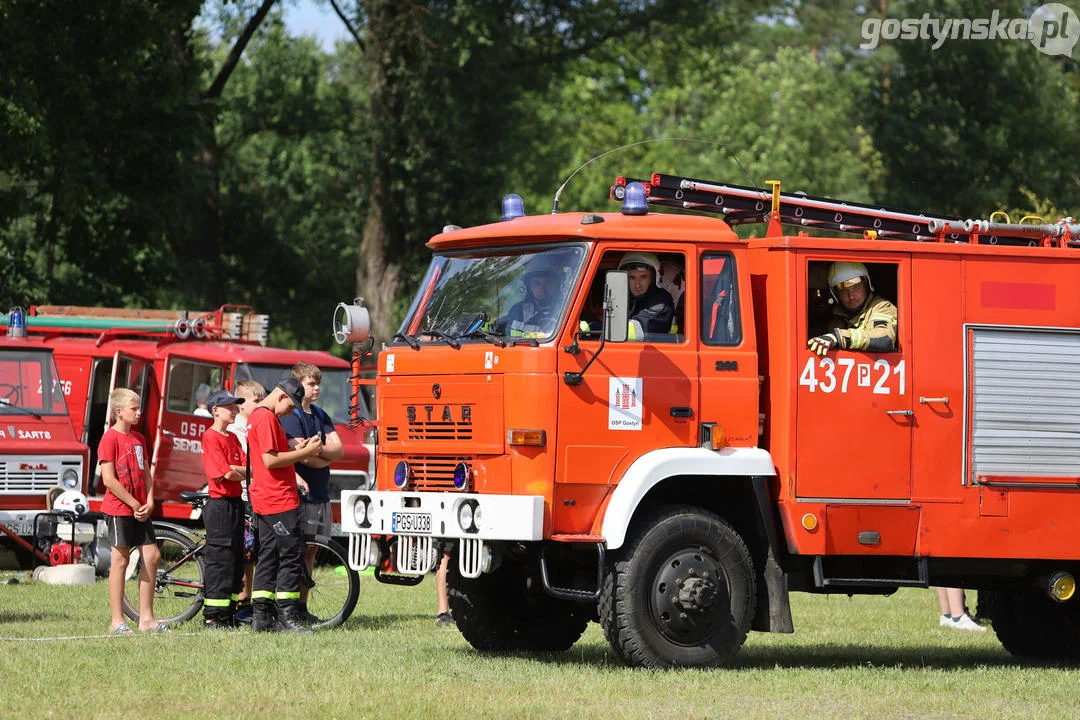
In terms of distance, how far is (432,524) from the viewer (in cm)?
1049

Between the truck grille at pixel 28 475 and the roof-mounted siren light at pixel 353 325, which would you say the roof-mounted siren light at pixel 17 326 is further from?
the roof-mounted siren light at pixel 353 325

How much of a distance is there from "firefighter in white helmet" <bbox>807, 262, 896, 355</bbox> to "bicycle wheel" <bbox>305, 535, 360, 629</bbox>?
14.2 ft

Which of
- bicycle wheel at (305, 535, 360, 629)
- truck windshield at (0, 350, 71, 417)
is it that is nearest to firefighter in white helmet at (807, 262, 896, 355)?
bicycle wheel at (305, 535, 360, 629)

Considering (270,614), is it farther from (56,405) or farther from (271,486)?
(56,405)

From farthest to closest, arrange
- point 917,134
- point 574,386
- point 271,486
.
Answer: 1. point 917,134
2. point 271,486
3. point 574,386

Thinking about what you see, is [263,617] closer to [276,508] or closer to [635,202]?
[276,508]

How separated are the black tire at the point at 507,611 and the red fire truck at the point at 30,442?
271 inches

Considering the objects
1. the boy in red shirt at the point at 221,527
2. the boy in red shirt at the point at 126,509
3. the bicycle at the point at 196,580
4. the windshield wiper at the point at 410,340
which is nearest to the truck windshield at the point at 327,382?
the bicycle at the point at 196,580

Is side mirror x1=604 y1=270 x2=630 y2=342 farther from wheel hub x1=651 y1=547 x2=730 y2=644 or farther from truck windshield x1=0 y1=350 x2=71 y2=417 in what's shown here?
truck windshield x1=0 y1=350 x2=71 y2=417

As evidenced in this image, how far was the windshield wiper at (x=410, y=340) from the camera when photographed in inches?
433

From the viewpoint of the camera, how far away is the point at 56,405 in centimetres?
1908

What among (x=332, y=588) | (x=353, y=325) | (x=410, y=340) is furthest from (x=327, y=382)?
(x=353, y=325)

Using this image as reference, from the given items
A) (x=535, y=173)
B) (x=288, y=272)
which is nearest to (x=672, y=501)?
(x=288, y=272)

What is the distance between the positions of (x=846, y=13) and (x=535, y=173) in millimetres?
16538
